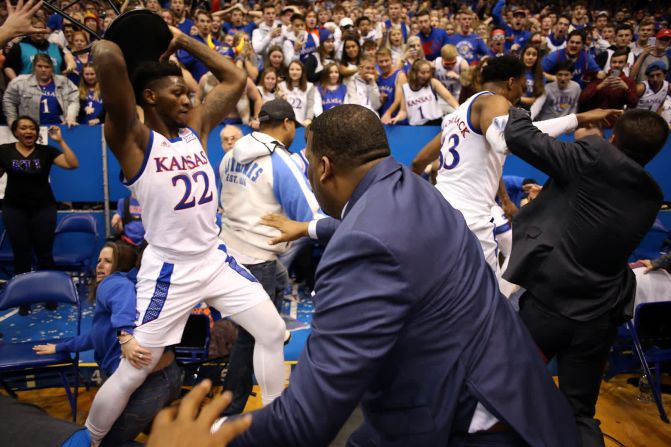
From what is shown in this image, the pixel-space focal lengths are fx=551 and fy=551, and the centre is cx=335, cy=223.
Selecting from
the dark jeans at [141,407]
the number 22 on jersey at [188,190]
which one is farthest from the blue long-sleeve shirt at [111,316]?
the number 22 on jersey at [188,190]

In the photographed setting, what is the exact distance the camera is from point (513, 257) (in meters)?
2.75

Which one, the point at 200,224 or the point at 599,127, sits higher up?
the point at 599,127

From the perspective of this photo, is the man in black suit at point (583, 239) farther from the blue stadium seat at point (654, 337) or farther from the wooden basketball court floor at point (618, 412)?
the blue stadium seat at point (654, 337)

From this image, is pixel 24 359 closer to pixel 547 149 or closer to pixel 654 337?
pixel 547 149

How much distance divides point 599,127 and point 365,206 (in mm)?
2522

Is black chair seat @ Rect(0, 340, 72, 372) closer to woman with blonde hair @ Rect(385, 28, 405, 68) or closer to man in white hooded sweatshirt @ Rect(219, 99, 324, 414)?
man in white hooded sweatshirt @ Rect(219, 99, 324, 414)

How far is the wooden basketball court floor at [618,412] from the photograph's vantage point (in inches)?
139

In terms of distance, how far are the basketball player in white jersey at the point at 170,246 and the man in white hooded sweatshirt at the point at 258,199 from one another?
41 centimetres

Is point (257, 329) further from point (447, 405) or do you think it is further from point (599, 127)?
point (599, 127)

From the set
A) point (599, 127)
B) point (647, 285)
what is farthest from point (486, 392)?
point (647, 285)

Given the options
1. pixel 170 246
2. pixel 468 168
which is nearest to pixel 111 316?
pixel 170 246

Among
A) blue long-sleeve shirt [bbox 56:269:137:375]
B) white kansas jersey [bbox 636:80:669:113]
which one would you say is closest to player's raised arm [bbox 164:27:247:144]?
blue long-sleeve shirt [bbox 56:269:137:375]

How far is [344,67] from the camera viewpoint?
301 inches

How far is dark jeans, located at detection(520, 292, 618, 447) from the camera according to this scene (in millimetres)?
2625
